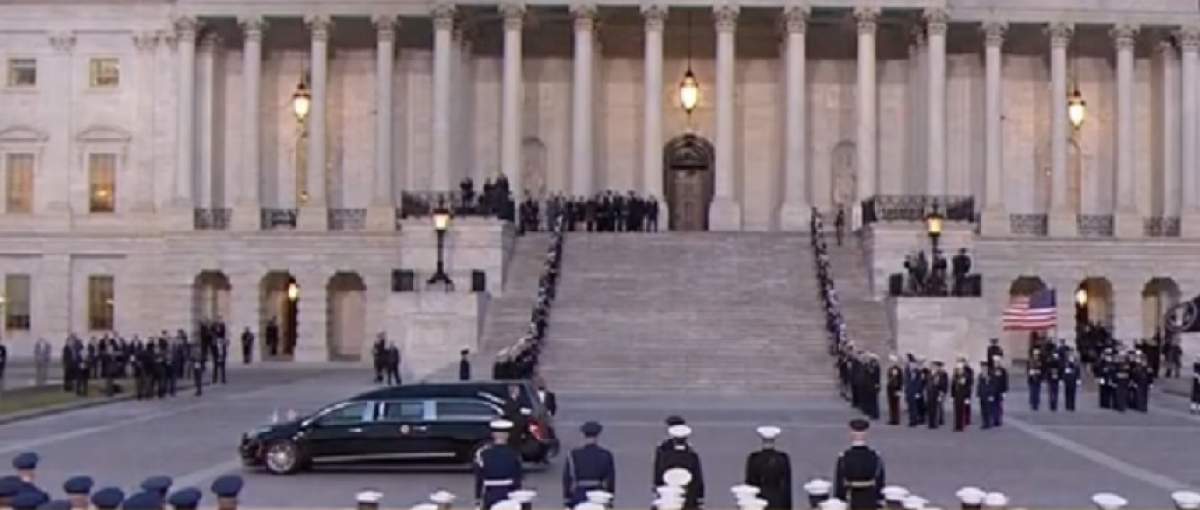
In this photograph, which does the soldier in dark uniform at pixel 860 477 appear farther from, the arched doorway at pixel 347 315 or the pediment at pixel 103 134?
the pediment at pixel 103 134

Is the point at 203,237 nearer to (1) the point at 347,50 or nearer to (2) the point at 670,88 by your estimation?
(1) the point at 347,50

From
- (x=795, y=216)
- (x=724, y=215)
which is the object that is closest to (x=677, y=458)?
(x=724, y=215)

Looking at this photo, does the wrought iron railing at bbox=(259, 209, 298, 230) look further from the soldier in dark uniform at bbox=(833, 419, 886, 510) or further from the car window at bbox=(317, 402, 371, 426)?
the soldier in dark uniform at bbox=(833, 419, 886, 510)

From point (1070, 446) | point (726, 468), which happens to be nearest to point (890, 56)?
point (1070, 446)

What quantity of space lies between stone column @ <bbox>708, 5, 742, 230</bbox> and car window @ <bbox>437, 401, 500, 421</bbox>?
38.2 meters

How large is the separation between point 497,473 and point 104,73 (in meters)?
56.9

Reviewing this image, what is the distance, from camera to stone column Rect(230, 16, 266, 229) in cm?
6925

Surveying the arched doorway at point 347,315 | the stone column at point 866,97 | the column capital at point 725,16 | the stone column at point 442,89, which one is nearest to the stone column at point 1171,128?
the stone column at point 866,97

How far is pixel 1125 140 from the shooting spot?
70.8 metres

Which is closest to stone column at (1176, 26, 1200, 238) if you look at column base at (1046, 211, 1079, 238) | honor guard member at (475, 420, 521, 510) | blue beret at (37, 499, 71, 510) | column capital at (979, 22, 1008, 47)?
column base at (1046, 211, 1079, 238)

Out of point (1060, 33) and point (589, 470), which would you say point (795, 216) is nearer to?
point (1060, 33)

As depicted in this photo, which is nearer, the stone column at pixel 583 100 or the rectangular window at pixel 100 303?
the stone column at pixel 583 100

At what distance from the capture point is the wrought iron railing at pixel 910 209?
2375 inches

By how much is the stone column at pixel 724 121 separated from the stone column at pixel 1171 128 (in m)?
16.2
